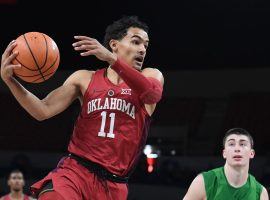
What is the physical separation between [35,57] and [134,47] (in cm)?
59

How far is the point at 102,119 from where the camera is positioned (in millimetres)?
2955

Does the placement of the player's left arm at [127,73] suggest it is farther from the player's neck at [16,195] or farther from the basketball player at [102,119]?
the player's neck at [16,195]

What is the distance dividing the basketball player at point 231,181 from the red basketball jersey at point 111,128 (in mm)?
1010

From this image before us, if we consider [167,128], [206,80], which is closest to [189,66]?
[206,80]

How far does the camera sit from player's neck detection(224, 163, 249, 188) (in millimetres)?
3939

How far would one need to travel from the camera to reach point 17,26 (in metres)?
10.5

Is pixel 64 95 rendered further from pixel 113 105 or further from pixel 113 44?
pixel 113 44

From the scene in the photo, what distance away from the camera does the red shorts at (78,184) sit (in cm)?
276

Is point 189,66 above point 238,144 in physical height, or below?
above

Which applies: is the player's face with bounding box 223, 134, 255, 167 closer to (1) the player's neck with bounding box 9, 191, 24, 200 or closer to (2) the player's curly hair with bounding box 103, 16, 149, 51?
(2) the player's curly hair with bounding box 103, 16, 149, 51

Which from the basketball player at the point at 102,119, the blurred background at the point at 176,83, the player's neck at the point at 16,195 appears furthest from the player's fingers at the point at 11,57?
the blurred background at the point at 176,83

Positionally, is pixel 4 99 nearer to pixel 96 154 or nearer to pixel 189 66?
pixel 189 66

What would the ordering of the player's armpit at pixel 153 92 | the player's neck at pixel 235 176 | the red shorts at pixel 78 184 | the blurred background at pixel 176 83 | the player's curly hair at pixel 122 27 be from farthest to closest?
the blurred background at pixel 176 83 → the player's neck at pixel 235 176 → the player's curly hair at pixel 122 27 → the player's armpit at pixel 153 92 → the red shorts at pixel 78 184

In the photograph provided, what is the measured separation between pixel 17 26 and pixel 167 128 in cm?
390
